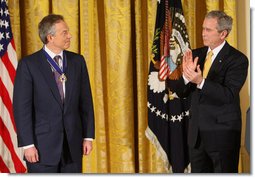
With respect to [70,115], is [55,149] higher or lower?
lower

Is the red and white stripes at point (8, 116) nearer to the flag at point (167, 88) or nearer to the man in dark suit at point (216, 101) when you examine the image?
the flag at point (167, 88)

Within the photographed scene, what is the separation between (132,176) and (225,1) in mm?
1246

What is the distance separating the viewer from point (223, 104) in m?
2.84

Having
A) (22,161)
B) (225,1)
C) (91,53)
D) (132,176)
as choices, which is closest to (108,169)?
(132,176)

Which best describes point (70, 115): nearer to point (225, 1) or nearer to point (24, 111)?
point (24, 111)

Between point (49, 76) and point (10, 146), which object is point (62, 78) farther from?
point (10, 146)

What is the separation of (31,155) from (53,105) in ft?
1.10

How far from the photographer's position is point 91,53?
299 cm

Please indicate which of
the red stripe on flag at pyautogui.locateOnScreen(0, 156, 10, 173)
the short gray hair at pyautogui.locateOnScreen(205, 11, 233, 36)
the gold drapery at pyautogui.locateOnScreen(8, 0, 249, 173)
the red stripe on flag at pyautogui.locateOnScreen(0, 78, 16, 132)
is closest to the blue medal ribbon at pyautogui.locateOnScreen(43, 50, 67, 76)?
the gold drapery at pyautogui.locateOnScreen(8, 0, 249, 173)

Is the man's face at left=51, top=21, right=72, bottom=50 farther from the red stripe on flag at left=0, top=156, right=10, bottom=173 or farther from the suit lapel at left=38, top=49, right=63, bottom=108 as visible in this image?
the red stripe on flag at left=0, top=156, right=10, bottom=173

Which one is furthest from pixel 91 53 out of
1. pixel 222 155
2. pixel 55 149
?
pixel 222 155

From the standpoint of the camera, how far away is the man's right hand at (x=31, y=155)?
287cm

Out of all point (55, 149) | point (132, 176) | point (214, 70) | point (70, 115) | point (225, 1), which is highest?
point (225, 1)

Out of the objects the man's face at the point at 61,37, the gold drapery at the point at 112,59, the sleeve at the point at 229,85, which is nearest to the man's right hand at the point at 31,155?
the gold drapery at the point at 112,59
